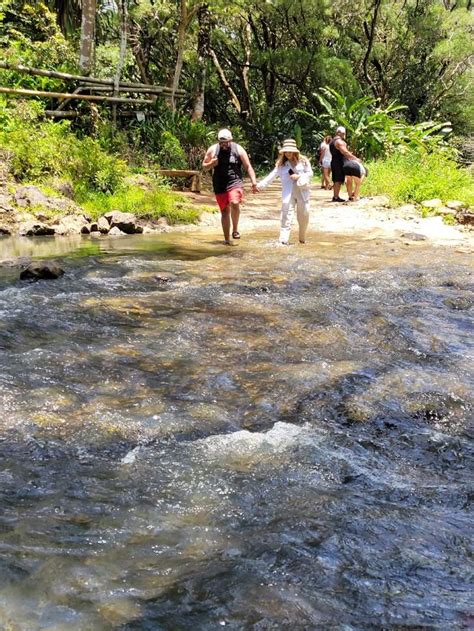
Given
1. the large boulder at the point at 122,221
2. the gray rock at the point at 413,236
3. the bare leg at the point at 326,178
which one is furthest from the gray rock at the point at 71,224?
the bare leg at the point at 326,178

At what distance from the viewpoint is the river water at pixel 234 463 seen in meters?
2.12

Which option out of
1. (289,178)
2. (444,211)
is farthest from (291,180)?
(444,211)

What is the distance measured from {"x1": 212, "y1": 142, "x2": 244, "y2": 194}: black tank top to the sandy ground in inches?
72.9

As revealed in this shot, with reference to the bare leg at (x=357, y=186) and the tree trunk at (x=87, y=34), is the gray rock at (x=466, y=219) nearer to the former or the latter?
the bare leg at (x=357, y=186)

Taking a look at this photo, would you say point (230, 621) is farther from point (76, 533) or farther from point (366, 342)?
point (366, 342)

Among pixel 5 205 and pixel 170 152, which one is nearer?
pixel 5 205

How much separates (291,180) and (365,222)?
12.3 ft

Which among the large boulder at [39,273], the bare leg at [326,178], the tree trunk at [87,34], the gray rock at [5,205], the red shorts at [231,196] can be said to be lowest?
the large boulder at [39,273]

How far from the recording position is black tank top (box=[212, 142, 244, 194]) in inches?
368

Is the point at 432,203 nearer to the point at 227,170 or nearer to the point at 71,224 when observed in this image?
the point at 227,170

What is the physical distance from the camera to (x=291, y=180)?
30.1 feet

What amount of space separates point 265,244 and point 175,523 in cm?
779

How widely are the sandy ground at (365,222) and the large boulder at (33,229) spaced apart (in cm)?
321

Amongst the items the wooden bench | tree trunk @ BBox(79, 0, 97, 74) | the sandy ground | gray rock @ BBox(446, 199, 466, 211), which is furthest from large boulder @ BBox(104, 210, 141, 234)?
tree trunk @ BBox(79, 0, 97, 74)
